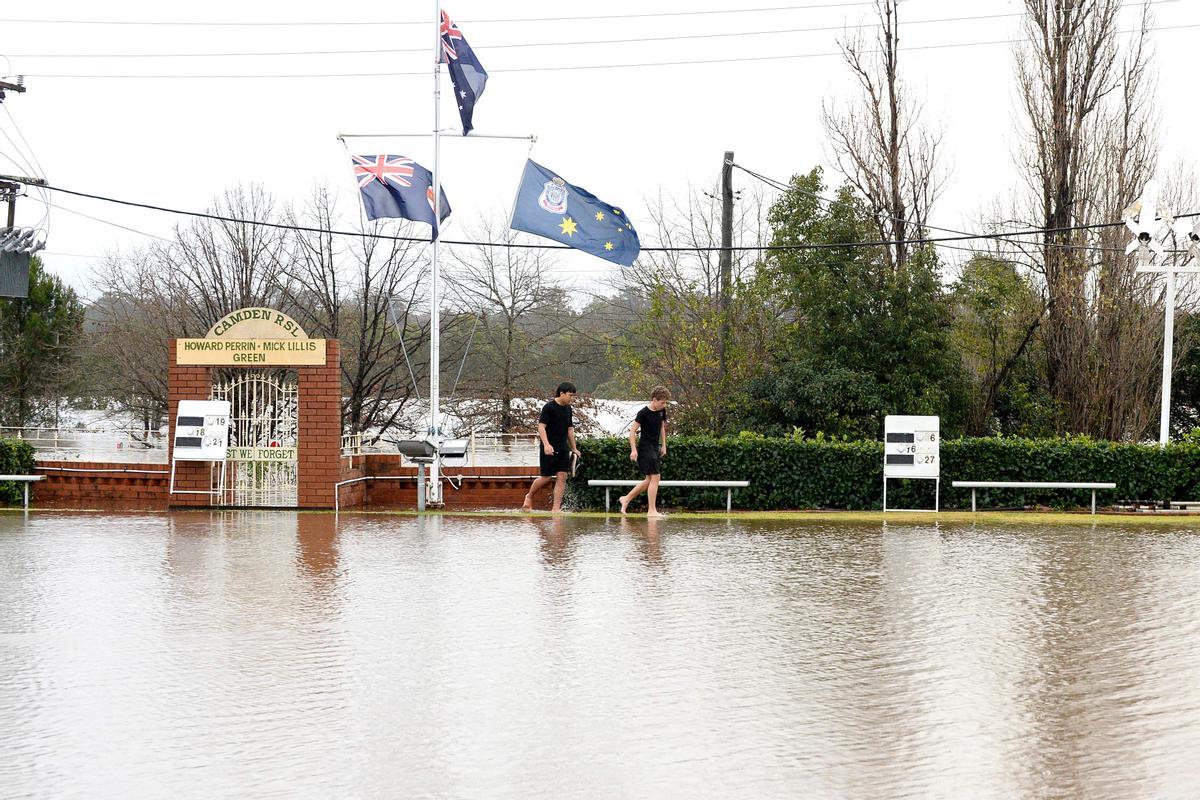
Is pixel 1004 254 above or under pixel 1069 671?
above

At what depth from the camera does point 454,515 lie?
56.6ft

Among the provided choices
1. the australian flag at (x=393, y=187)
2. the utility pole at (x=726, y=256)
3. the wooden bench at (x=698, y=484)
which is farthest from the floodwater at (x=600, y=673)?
the utility pole at (x=726, y=256)

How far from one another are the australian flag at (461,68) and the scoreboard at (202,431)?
5.39 m

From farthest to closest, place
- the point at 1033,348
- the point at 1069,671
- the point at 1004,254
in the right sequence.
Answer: the point at 1004,254, the point at 1033,348, the point at 1069,671

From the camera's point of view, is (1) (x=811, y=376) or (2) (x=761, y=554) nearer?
(2) (x=761, y=554)

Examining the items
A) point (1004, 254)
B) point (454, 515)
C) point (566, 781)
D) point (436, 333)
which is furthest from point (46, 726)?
point (1004, 254)

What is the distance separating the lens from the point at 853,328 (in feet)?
79.3

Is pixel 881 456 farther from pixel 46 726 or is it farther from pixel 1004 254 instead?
pixel 1004 254

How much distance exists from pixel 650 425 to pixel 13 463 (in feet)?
33.4

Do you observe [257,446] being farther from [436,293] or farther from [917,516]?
[917,516]

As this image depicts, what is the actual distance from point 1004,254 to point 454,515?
64.1 feet

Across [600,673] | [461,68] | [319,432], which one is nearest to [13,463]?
[319,432]

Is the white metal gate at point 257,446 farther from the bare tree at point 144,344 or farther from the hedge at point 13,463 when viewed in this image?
the bare tree at point 144,344

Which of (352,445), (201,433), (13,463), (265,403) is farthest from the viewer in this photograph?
(352,445)
